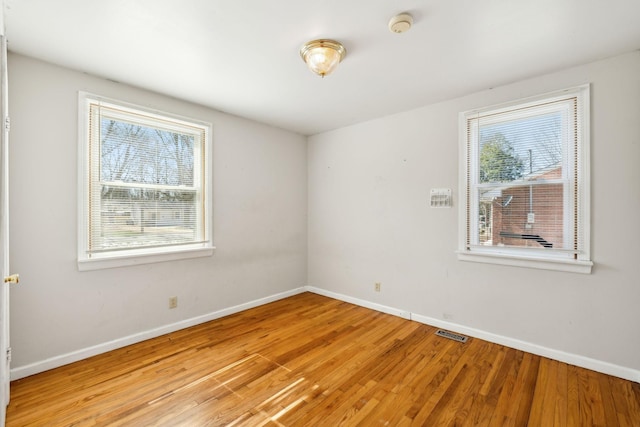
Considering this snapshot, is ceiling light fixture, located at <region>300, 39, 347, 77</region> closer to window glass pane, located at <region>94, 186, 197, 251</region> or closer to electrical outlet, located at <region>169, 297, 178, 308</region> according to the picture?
window glass pane, located at <region>94, 186, 197, 251</region>

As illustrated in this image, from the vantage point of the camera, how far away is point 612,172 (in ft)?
7.55

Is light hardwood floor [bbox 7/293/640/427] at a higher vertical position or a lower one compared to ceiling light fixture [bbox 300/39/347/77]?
lower

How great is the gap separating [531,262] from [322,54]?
256 cm

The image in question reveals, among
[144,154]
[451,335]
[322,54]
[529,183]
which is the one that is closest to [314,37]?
[322,54]

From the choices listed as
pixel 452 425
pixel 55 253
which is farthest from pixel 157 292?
pixel 452 425

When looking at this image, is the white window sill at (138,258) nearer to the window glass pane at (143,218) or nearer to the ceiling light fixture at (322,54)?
the window glass pane at (143,218)

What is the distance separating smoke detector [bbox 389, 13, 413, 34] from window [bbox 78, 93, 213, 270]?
2.36 metres

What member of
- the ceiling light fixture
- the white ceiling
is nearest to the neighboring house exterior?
the white ceiling

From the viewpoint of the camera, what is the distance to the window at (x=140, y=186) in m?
2.58

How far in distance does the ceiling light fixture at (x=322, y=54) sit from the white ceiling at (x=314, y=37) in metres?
0.05

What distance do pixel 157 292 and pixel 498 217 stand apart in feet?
11.7

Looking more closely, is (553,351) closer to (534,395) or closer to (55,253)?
(534,395)

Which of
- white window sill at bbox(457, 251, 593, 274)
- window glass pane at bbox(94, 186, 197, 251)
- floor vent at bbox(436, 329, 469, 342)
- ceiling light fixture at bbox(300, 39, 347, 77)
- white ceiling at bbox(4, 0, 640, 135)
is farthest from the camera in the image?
floor vent at bbox(436, 329, 469, 342)

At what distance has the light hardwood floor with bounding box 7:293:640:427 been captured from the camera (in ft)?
6.04
